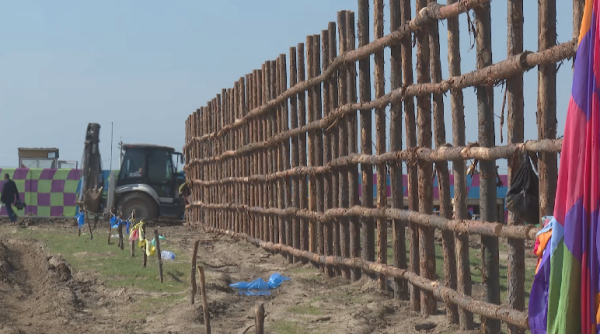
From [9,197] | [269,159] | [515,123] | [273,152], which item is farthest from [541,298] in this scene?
[9,197]

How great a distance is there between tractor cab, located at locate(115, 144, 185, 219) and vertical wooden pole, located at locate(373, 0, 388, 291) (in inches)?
540

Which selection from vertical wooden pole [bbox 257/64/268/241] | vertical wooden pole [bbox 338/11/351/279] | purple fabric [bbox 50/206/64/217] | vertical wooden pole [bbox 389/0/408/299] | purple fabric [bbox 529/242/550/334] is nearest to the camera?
purple fabric [bbox 529/242/550/334]

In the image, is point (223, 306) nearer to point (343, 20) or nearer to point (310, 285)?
point (310, 285)

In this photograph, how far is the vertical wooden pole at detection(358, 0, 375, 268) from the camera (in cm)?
821

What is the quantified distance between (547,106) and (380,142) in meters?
3.06

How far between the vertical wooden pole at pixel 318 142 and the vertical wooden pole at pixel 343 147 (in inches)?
29.4

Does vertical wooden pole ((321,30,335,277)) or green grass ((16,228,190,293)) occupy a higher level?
vertical wooden pole ((321,30,335,277))

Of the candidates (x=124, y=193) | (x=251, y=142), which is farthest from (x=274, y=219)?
(x=124, y=193)

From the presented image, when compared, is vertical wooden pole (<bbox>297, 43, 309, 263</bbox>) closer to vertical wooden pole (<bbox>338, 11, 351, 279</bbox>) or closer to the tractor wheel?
vertical wooden pole (<bbox>338, 11, 351, 279</bbox>)

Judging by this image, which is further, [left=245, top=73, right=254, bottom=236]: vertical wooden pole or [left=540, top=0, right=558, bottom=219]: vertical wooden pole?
[left=245, top=73, right=254, bottom=236]: vertical wooden pole

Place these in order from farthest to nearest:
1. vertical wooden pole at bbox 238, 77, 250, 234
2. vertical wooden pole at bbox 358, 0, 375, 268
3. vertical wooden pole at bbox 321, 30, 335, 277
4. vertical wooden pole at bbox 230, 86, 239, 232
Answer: vertical wooden pole at bbox 230, 86, 239, 232 < vertical wooden pole at bbox 238, 77, 250, 234 < vertical wooden pole at bbox 321, 30, 335, 277 < vertical wooden pole at bbox 358, 0, 375, 268

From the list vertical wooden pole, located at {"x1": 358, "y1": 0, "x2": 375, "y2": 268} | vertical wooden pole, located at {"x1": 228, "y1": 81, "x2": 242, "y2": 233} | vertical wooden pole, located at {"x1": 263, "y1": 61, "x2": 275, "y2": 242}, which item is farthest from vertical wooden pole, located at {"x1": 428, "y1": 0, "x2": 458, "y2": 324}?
vertical wooden pole, located at {"x1": 228, "y1": 81, "x2": 242, "y2": 233}

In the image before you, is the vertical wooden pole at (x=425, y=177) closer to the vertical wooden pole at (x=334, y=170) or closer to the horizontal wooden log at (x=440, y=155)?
the horizontal wooden log at (x=440, y=155)

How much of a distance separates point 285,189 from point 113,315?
4.13 m
